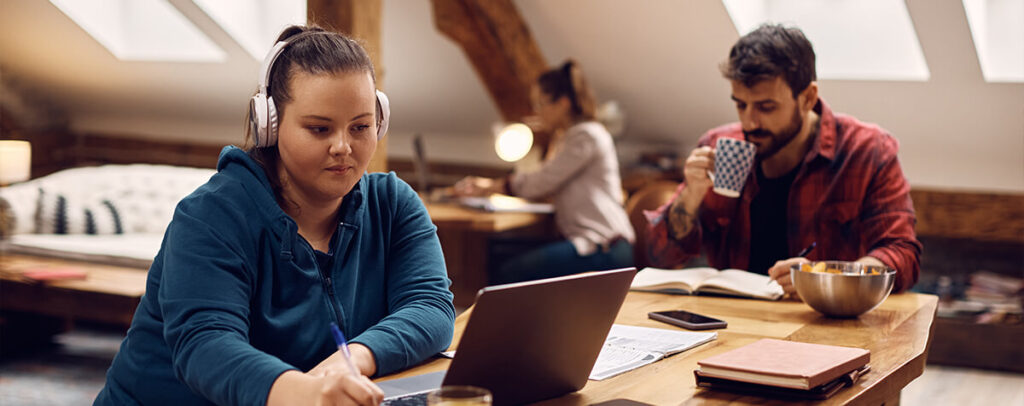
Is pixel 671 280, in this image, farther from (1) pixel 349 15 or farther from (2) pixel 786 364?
(1) pixel 349 15

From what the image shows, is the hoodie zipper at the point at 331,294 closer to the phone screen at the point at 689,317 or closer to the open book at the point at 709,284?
the phone screen at the point at 689,317

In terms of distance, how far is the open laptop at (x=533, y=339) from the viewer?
3.35 ft

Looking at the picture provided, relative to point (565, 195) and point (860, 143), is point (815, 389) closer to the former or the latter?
point (860, 143)

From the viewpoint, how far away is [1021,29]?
3.80 meters

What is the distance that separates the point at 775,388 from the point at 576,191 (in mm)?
2798

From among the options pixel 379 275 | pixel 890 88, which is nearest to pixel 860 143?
pixel 379 275

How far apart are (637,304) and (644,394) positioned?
621 millimetres

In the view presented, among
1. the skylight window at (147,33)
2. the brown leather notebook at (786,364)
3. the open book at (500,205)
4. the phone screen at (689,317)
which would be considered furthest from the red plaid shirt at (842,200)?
the skylight window at (147,33)

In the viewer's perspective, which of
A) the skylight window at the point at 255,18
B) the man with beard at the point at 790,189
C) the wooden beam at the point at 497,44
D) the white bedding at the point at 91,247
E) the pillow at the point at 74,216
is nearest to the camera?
the man with beard at the point at 790,189

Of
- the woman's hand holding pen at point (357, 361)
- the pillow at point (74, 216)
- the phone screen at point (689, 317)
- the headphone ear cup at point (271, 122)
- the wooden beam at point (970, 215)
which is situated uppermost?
the headphone ear cup at point (271, 122)

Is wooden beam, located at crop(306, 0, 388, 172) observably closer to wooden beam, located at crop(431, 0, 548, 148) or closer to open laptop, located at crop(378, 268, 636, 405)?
wooden beam, located at crop(431, 0, 548, 148)

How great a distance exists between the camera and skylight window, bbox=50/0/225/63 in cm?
538

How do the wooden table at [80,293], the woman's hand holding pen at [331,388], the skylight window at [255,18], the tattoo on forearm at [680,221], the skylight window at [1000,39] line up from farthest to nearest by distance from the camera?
1. the skylight window at [255,18]
2. the skylight window at [1000,39]
3. the wooden table at [80,293]
4. the tattoo on forearm at [680,221]
5. the woman's hand holding pen at [331,388]

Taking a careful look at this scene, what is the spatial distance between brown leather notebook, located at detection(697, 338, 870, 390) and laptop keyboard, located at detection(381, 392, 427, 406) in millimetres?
374
